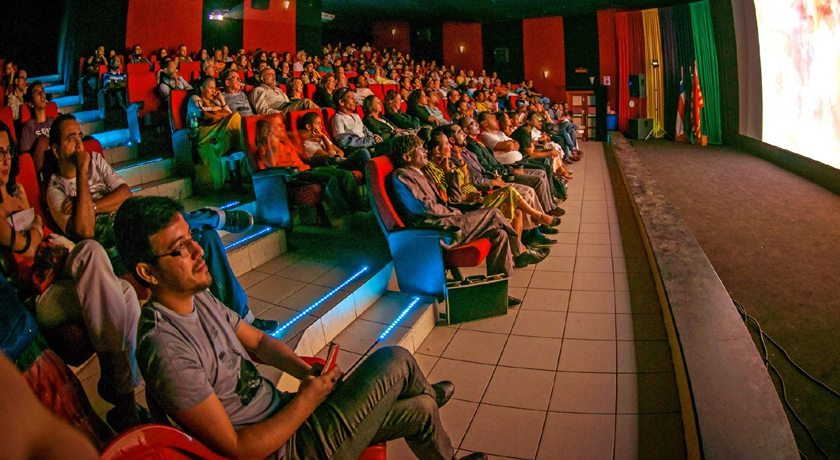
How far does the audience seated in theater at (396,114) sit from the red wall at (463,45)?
9834 millimetres

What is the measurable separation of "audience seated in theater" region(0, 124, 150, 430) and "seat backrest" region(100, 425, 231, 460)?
827 mm

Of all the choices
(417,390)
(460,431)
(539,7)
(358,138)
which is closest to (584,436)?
(460,431)

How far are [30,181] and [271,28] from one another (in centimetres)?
1034

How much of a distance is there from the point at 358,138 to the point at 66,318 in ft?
9.76

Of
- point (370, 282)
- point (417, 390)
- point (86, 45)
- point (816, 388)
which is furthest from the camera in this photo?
point (86, 45)

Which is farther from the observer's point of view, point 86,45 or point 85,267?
point 86,45

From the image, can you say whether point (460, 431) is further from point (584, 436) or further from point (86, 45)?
point (86, 45)

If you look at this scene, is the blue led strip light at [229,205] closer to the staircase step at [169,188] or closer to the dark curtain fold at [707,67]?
the staircase step at [169,188]

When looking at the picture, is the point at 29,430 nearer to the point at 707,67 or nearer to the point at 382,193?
the point at 382,193

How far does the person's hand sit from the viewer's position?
4.05 feet

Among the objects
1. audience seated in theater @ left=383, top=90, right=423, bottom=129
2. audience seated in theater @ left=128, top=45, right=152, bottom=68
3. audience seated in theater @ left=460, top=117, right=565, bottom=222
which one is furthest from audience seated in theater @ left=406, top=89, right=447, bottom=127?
audience seated in theater @ left=128, top=45, right=152, bottom=68

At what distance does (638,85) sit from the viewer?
1252cm

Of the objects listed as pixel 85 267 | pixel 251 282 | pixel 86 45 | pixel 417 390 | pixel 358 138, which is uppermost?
pixel 86 45

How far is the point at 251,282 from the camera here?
2906mm
